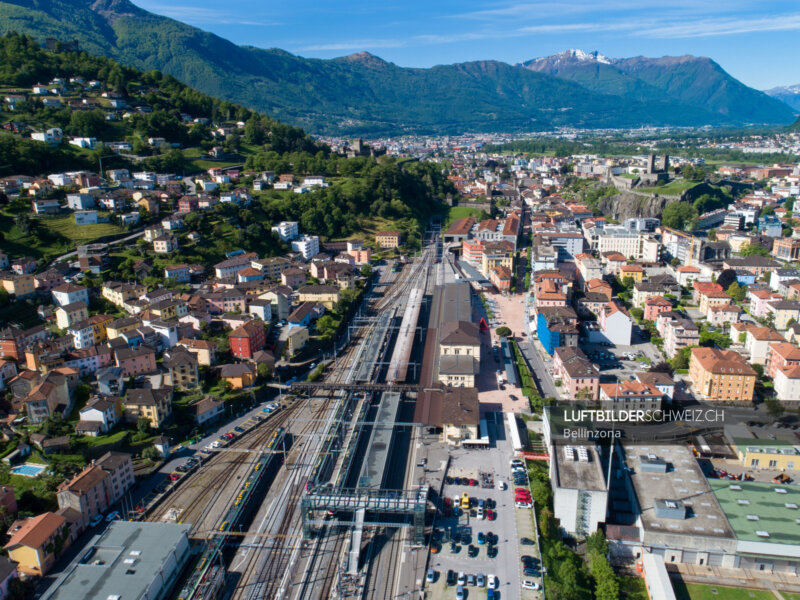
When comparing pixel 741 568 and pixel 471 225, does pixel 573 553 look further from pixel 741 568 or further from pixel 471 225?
pixel 471 225

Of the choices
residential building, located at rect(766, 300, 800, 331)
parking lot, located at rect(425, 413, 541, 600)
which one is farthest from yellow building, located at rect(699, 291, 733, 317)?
parking lot, located at rect(425, 413, 541, 600)

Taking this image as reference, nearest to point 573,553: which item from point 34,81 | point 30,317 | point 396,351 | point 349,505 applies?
point 349,505

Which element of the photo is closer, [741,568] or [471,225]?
[741,568]

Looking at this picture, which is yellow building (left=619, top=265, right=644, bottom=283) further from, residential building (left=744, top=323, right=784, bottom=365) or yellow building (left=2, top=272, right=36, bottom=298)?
yellow building (left=2, top=272, right=36, bottom=298)

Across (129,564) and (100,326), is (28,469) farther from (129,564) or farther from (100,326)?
(100,326)

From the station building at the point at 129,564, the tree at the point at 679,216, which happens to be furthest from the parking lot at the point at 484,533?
the tree at the point at 679,216

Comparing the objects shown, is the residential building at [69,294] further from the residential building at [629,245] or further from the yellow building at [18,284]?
the residential building at [629,245]
